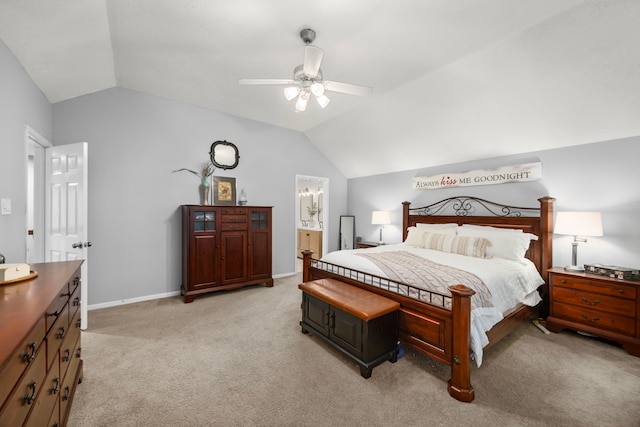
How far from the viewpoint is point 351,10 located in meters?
2.24

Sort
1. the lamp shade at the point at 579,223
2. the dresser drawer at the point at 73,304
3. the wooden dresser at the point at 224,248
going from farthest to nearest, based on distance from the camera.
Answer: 1. the wooden dresser at the point at 224,248
2. the lamp shade at the point at 579,223
3. the dresser drawer at the point at 73,304

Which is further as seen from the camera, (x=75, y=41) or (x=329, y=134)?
(x=329, y=134)

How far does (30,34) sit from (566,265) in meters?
5.86

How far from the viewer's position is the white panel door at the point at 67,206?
2.99 m

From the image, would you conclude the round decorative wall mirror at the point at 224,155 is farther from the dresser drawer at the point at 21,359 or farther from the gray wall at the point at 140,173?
the dresser drawer at the point at 21,359

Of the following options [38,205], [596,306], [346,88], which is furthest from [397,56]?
[38,205]

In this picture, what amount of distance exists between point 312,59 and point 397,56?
122cm

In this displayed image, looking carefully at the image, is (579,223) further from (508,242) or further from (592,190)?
(508,242)

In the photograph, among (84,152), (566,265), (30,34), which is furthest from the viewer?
(566,265)

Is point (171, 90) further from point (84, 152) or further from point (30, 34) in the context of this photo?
point (30, 34)

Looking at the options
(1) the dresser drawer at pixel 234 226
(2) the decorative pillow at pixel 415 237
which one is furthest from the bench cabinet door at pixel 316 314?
(2) the decorative pillow at pixel 415 237

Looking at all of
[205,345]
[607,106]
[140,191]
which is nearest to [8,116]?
[140,191]

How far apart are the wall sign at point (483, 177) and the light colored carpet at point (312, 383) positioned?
195cm

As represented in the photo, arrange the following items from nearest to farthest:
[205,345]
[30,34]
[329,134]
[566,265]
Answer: [30,34] < [205,345] < [566,265] < [329,134]
